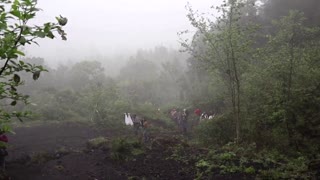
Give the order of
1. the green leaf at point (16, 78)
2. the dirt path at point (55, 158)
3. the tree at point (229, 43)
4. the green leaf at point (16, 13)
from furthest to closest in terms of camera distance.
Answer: the tree at point (229, 43) < the dirt path at point (55, 158) < the green leaf at point (16, 78) < the green leaf at point (16, 13)

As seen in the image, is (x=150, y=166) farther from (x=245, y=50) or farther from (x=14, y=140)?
(x=14, y=140)

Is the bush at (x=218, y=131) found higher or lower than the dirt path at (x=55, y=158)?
higher

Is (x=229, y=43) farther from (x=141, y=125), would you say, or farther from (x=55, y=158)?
(x=55, y=158)

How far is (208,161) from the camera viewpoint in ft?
38.5

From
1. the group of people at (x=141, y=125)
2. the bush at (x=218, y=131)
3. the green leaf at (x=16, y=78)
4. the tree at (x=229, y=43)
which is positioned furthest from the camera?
the group of people at (x=141, y=125)

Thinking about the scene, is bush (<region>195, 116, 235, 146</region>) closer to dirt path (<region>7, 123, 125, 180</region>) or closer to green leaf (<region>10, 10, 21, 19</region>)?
dirt path (<region>7, 123, 125, 180</region>)

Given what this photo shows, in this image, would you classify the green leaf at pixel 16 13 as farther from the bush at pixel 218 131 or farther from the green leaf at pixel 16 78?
the bush at pixel 218 131

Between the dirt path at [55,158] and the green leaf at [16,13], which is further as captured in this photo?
the dirt path at [55,158]

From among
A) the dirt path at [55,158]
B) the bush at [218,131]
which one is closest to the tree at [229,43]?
the bush at [218,131]

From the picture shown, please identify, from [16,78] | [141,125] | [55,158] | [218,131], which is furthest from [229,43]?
[16,78]

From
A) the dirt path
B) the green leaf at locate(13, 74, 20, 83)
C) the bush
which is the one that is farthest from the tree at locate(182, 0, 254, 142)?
the green leaf at locate(13, 74, 20, 83)

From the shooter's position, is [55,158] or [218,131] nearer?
[55,158]

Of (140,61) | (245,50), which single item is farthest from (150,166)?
(140,61)

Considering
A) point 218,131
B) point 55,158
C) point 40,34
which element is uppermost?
point 40,34
